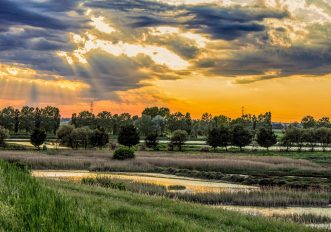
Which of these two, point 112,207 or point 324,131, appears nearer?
point 112,207

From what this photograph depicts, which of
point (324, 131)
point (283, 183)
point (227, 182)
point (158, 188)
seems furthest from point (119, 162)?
point (324, 131)

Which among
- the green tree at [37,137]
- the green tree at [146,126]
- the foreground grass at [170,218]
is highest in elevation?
the green tree at [146,126]

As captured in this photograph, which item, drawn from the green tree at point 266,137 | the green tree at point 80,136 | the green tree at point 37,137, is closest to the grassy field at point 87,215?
the green tree at point 37,137

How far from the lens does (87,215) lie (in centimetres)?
927

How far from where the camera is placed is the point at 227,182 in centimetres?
5044

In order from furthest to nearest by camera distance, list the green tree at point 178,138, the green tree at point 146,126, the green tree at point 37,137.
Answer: the green tree at point 146,126
the green tree at point 178,138
the green tree at point 37,137

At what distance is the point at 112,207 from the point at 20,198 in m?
7.79

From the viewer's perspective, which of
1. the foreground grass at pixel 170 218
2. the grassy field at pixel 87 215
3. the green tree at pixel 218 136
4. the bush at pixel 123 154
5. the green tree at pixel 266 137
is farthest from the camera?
the green tree at pixel 266 137

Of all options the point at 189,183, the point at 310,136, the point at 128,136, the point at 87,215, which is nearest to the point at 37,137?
the point at 128,136

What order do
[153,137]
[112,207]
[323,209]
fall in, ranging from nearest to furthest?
[112,207]
[323,209]
[153,137]

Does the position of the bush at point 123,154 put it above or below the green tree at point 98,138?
below

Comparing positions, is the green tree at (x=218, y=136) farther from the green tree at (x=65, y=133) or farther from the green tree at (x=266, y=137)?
the green tree at (x=65, y=133)

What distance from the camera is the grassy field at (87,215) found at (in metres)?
8.30

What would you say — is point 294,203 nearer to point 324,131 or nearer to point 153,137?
point 153,137
